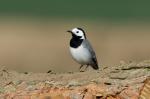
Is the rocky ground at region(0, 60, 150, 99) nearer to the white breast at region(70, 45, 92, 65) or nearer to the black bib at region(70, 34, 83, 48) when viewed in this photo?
the white breast at region(70, 45, 92, 65)

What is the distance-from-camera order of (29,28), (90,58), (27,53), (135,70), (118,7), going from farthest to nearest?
(118,7) → (29,28) → (27,53) → (90,58) → (135,70)

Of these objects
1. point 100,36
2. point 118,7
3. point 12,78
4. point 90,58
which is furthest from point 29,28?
point 12,78

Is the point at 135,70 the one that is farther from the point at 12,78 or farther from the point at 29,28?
the point at 29,28

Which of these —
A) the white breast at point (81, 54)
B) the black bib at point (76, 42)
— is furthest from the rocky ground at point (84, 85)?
the black bib at point (76, 42)

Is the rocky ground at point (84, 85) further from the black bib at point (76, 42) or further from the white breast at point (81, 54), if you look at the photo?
the black bib at point (76, 42)

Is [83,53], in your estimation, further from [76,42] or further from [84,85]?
[84,85]

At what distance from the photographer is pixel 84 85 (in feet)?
27.9

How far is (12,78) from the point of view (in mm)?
9273

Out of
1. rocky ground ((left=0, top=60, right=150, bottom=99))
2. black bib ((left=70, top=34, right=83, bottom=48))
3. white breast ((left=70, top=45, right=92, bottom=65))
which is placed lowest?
rocky ground ((left=0, top=60, right=150, bottom=99))

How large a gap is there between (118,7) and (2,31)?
8320 millimetres

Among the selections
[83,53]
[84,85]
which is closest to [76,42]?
[83,53]

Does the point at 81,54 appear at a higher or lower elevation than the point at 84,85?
higher

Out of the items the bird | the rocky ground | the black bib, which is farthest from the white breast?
the rocky ground

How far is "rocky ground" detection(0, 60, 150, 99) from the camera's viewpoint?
328 inches
